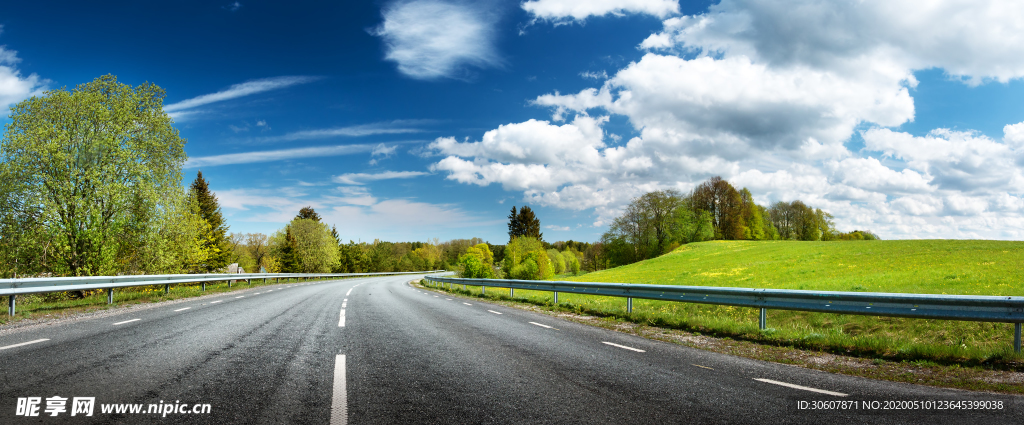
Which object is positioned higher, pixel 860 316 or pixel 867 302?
pixel 867 302

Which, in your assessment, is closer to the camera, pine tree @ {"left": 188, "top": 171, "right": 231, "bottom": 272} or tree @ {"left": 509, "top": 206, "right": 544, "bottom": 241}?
pine tree @ {"left": 188, "top": 171, "right": 231, "bottom": 272}

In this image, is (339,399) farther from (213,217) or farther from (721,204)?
(721,204)

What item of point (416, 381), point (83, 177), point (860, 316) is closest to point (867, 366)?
point (416, 381)

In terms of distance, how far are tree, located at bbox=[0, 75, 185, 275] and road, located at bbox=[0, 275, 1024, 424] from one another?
63.7 ft

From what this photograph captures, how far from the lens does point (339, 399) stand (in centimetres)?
384

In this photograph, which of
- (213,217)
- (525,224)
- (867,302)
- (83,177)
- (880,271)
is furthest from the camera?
(525,224)

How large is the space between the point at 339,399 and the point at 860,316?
1456 centimetres

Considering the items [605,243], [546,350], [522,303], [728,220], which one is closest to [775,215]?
[728,220]

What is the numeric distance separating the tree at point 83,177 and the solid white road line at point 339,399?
25199mm

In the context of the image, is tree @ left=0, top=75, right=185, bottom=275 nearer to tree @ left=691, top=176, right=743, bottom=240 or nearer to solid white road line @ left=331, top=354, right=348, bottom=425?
solid white road line @ left=331, top=354, right=348, bottom=425

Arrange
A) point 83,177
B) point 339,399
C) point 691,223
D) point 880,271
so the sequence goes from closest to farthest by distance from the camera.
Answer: point 339,399 → point 83,177 → point 880,271 → point 691,223

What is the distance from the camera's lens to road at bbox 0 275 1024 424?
A: 357 cm

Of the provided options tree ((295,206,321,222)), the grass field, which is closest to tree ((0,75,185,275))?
the grass field

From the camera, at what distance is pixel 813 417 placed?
145 inches
